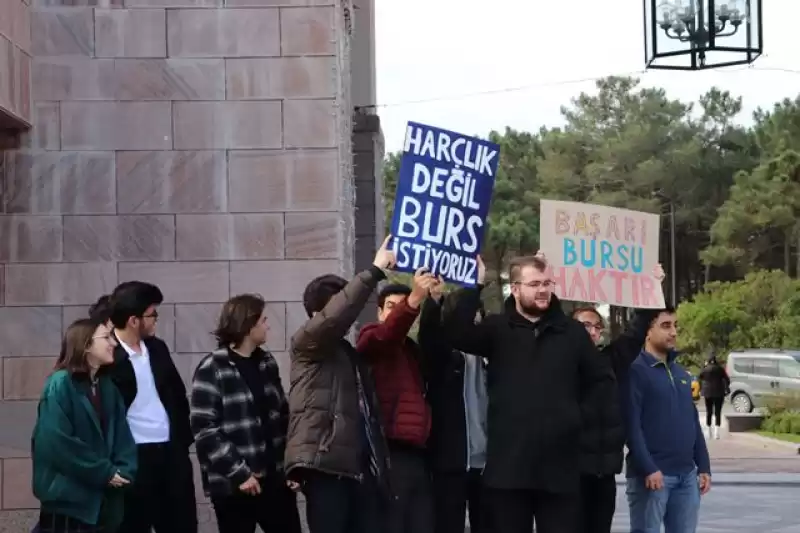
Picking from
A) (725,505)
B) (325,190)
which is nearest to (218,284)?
(325,190)

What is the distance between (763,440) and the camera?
2400 cm

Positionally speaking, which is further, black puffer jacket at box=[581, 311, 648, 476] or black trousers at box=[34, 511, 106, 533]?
black puffer jacket at box=[581, 311, 648, 476]

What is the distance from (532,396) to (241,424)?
1.51 meters

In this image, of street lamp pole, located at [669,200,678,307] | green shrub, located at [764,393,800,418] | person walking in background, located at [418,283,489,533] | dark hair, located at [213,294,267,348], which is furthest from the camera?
street lamp pole, located at [669,200,678,307]

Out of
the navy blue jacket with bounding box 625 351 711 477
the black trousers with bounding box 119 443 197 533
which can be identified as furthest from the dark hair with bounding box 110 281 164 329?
the navy blue jacket with bounding box 625 351 711 477

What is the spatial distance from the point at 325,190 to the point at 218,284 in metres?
0.97

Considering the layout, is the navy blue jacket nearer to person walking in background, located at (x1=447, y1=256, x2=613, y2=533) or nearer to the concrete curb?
person walking in background, located at (x1=447, y1=256, x2=613, y2=533)

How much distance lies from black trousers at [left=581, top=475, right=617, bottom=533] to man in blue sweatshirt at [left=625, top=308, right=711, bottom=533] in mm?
195

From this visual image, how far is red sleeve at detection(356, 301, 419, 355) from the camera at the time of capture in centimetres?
672

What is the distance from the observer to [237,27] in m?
9.56

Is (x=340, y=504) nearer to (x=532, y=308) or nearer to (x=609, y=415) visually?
(x=532, y=308)

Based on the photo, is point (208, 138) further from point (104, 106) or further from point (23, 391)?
point (23, 391)

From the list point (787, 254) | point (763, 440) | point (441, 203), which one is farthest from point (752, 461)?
point (787, 254)

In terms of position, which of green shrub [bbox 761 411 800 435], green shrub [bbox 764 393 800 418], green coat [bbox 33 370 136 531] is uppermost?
green coat [bbox 33 370 136 531]
